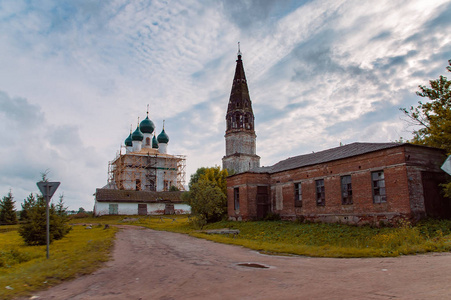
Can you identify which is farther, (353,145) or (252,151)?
(252,151)

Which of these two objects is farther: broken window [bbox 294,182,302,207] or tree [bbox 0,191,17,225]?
tree [bbox 0,191,17,225]

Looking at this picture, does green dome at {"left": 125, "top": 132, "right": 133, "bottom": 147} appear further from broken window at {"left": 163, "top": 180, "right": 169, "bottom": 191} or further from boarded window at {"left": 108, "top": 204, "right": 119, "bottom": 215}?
boarded window at {"left": 108, "top": 204, "right": 119, "bottom": 215}

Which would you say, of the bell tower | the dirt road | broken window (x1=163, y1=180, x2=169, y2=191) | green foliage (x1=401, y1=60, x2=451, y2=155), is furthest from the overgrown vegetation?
broken window (x1=163, y1=180, x2=169, y2=191)

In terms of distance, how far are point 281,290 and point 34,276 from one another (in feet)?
17.9

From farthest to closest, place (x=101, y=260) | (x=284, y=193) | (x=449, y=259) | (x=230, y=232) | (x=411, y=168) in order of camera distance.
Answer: (x=284, y=193)
(x=230, y=232)
(x=411, y=168)
(x=101, y=260)
(x=449, y=259)

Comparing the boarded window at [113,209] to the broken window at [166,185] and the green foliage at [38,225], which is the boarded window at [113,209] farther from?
the green foliage at [38,225]

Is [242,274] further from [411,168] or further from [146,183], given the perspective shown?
[146,183]

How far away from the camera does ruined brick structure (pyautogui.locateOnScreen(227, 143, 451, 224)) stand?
1783 centimetres

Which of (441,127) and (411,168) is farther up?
(441,127)

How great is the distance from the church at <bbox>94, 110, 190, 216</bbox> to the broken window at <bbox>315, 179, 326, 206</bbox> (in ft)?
102

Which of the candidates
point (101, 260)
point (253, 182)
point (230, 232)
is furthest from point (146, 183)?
point (101, 260)

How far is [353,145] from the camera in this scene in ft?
78.5

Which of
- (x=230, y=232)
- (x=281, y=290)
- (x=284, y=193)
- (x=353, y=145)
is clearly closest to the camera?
(x=281, y=290)

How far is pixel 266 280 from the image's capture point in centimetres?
682
